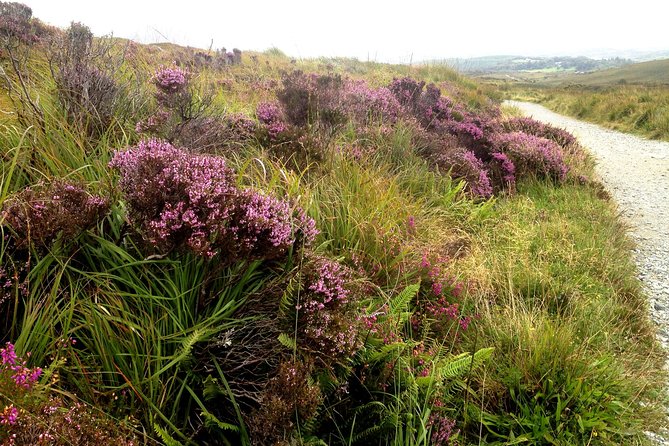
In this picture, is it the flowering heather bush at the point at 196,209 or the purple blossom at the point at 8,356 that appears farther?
the flowering heather bush at the point at 196,209

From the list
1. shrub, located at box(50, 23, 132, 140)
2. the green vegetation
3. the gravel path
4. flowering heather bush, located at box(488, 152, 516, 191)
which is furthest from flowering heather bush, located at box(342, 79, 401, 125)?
the gravel path

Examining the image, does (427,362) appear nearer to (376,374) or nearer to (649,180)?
(376,374)

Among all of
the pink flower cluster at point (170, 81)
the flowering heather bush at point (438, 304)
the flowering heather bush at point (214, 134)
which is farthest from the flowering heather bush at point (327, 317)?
the pink flower cluster at point (170, 81)

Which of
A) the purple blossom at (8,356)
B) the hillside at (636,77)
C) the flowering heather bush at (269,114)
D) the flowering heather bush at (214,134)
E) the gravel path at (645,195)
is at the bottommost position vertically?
the gravel path at (645,195)

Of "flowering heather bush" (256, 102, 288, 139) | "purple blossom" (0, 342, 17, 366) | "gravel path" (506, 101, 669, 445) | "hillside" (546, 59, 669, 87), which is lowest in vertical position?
"gravel path" (506, 101, 669, 445)

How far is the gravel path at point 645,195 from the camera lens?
14.7ft

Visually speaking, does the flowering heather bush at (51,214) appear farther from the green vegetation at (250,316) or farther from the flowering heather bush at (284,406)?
the flowering heather bush at (284,406)

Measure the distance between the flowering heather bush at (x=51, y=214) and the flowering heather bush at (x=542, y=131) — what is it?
9.72 metres

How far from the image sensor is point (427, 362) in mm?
2361

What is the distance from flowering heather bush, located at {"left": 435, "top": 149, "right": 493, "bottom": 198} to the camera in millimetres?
5867

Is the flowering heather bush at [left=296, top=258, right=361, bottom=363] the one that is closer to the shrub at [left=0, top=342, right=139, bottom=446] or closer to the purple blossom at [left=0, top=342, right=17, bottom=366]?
the shrub at [left=0, top=342, right=139, bottom=446]

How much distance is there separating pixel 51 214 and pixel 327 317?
131cm

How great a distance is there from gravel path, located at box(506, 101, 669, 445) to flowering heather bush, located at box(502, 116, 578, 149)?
0.97 metres

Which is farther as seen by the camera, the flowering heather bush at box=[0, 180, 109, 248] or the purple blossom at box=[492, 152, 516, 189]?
the purple blossom at box=[492, 152, 516, 189]
